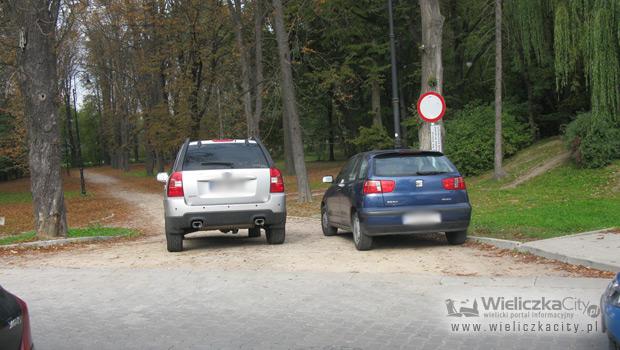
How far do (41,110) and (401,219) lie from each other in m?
7.86

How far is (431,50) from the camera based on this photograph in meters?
16.0

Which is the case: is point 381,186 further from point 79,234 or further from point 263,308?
point 79,234

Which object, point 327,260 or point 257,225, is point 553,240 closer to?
point 327,260

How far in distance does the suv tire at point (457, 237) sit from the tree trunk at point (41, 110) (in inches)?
316

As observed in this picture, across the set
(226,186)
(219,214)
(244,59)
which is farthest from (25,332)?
(244,59)

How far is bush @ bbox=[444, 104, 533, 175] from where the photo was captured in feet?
89.7

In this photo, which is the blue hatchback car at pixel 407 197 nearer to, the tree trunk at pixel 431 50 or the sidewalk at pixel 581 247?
the sidewalk at pixel 581 247


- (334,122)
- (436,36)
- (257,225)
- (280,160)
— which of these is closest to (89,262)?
(257,225)

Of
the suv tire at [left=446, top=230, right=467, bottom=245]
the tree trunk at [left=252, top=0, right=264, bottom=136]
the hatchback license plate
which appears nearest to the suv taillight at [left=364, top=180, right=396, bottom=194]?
the hatchback license plate

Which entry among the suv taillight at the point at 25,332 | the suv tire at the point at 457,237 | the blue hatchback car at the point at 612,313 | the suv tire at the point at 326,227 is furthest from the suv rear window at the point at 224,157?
the blue hatchback car at the point at 612,313

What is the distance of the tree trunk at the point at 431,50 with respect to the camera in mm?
15914

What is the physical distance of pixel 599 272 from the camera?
25.1 ft

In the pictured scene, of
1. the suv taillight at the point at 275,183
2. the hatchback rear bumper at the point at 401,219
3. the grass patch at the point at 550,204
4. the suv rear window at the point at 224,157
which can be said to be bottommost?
the grass patch at the point at 550,204

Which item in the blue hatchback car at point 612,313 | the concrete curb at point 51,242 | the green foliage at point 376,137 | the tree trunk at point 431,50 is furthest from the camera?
the green foliage at point 376,137
